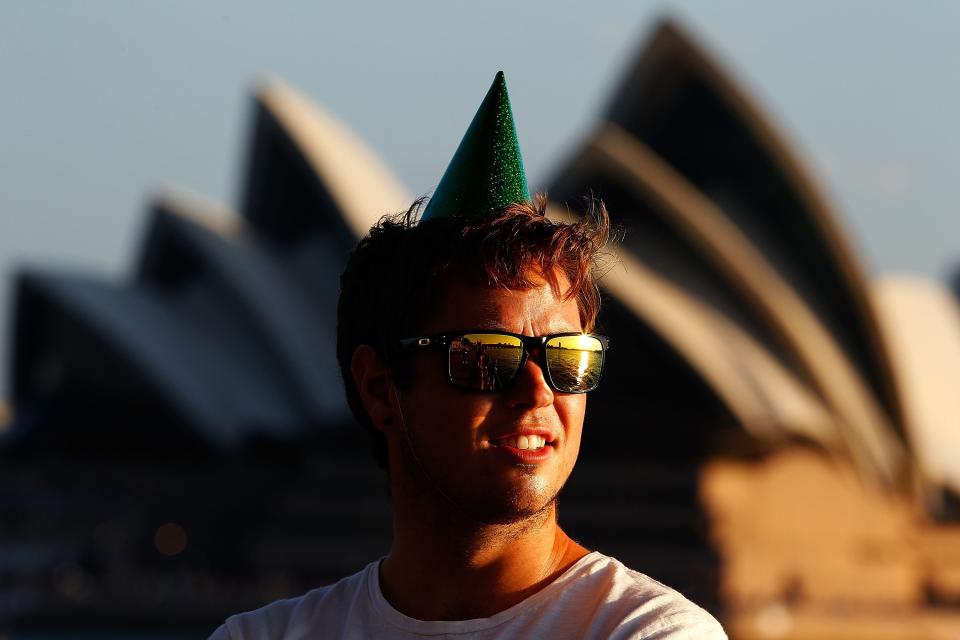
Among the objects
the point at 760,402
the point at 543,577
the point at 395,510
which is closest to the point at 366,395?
the point at 395,510

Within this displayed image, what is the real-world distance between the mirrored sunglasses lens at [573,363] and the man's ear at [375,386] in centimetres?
25

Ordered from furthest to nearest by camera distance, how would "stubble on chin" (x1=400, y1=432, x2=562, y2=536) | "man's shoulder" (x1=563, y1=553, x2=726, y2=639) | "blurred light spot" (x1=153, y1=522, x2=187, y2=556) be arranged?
"blurred light spot" (x1=153, y1=522, x2=187, y2=556), "stubble on chin" (x1=400, y1=432, x2=562, y2=536), "man's shoulder" (x1=563, y1=553, x2=726, y2=639)

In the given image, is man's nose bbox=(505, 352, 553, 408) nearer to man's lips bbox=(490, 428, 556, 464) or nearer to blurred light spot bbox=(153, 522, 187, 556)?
man's lips bbox=(490, 428, 556, 464)

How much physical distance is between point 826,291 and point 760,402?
3.41 meters

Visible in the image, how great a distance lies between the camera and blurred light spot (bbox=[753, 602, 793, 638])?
78.5ft

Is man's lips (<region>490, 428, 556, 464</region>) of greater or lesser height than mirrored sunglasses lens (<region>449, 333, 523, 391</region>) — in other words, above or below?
below

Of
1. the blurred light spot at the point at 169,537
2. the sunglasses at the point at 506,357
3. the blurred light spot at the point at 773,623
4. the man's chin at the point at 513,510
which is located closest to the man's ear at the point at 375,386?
the sunglasses at the point at 506,357

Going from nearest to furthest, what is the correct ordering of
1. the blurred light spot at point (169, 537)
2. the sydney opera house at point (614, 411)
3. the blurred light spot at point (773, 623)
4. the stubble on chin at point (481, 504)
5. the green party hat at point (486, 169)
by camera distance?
1. the stubble on chin at point (481, 504)
2. the green party hat at point (486, 169)
3. the blurred light spot at point (773, 623)
4. the sydney opera house at point (614, 411)
5. the blurred light spot at point (169, 537)

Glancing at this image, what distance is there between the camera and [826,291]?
29.8 metres

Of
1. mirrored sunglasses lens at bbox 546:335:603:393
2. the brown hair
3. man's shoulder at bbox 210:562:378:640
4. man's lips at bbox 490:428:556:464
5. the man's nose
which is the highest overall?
the brown hair

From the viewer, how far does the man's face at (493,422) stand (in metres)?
1.89

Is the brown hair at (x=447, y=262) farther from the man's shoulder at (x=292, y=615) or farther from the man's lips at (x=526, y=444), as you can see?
the man's shoulder at (x=292, y=615)

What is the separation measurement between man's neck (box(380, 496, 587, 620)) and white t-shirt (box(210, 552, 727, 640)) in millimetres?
33

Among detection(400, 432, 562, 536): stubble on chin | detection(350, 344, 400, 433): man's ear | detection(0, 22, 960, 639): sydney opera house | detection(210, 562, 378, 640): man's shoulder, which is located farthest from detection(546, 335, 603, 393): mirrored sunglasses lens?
detection(0, 22, 960, 639): sydney opera house
